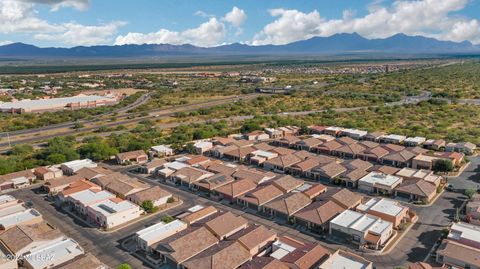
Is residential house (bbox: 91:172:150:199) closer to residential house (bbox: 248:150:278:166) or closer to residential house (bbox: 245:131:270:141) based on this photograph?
residential house (bbox: 248:150:278:166)

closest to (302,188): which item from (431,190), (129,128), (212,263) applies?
(431,190)

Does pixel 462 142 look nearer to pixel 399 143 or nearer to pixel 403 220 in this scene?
pixel 399 143

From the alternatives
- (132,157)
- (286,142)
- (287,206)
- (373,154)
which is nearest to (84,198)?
(132,157)

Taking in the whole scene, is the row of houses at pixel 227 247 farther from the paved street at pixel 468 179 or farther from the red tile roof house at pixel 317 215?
the paved street at pixel 468 179

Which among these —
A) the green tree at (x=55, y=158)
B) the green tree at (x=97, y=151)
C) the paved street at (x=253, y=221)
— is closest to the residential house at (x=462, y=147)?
the paved street at (x=253, y=221)

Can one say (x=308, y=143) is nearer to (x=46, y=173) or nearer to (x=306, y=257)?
(x=306, y=257)

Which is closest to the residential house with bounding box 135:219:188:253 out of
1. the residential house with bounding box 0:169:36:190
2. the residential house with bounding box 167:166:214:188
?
the residential house with bounding box 167:166:214:188
